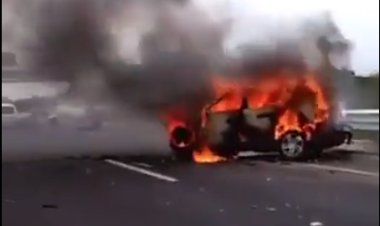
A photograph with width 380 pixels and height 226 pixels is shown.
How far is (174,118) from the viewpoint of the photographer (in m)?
1.20

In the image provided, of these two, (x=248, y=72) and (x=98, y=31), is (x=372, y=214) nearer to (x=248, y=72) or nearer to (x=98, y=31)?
(x=248, y=72)

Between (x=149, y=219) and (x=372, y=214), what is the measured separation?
476 mm

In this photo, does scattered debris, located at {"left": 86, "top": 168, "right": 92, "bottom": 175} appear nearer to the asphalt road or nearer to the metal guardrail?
the asphalt road

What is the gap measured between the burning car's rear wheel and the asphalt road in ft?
0.08

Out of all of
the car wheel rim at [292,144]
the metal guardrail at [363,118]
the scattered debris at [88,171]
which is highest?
the metal guardrail at [363,118]

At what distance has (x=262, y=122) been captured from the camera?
124 centimetres

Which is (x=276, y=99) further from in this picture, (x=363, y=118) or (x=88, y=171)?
(x=88, y=171)

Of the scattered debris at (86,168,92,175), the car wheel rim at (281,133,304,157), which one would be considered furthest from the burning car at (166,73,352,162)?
the scattered debris at (86,168,92,175)

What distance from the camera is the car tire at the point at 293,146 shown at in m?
1.25

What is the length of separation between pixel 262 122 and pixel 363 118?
0.70 ft

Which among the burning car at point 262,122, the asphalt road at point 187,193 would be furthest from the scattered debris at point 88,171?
the burning car at point 262,122

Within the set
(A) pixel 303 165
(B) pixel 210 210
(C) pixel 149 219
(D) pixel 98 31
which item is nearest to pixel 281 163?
(A) pixel 303 165

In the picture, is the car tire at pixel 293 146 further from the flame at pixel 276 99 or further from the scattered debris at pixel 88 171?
the scattered debris at pixel 88 171

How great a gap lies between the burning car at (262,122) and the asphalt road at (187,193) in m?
0.03
